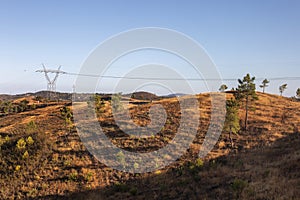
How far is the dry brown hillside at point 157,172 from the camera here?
888 inches

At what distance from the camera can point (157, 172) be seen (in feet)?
118

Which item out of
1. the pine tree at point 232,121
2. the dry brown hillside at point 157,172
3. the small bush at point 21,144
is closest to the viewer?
the dry brown hillside at point 157,172

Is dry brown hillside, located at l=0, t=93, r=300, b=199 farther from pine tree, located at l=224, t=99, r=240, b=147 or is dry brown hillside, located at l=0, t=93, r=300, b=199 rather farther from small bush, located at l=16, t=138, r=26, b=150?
pine tree, located at l=224, t=99, r=240, b=147

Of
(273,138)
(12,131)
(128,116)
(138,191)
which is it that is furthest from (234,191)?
(12,131)

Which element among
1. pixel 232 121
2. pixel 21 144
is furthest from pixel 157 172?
pixel 21 144

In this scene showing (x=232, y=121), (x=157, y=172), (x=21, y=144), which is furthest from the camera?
(x=232, y=121)

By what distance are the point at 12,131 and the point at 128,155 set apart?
3029cm

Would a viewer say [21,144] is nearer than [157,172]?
No

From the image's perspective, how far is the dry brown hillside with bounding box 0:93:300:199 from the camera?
2256 cm

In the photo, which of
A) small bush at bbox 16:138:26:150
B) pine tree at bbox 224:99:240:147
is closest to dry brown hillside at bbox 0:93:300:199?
small bush at bbox 16:138:26:150

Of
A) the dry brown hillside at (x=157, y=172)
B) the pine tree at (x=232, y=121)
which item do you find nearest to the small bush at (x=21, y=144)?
the dry brown hillside at (x=157, y=172)

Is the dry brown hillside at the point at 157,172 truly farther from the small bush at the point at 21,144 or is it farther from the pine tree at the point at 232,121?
the pine tree at the point at 232,121

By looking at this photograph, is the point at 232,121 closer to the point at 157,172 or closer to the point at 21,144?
the point at 157,172

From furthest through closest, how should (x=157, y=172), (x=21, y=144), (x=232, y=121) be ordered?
(x=232, y=121), (x=21, y=144), (x=157, y=172)
